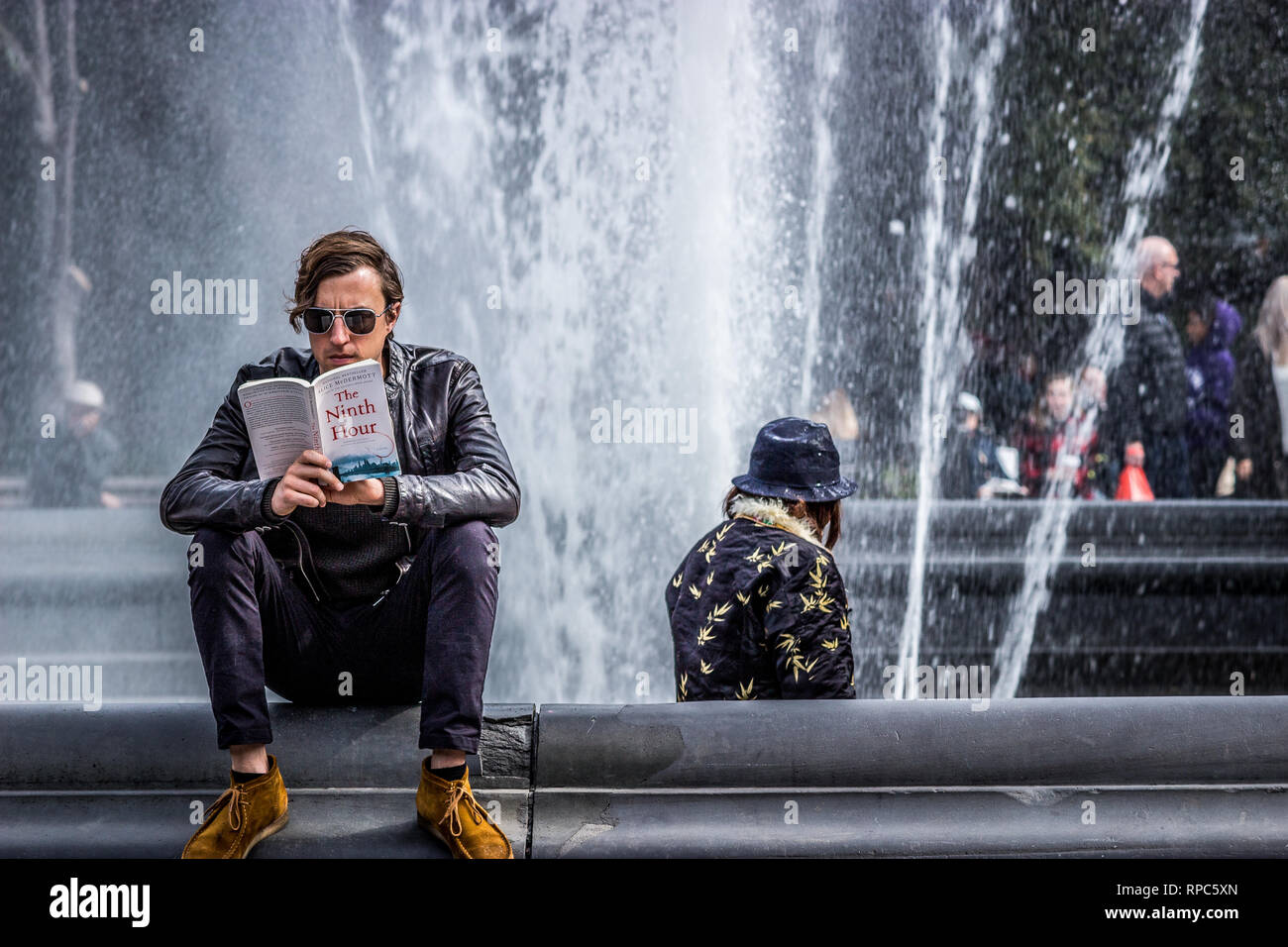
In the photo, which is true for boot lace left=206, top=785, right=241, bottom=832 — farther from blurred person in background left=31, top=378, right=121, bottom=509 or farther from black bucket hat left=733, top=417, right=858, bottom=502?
blurred person in background left=31, top=378, right=121, bottom=509

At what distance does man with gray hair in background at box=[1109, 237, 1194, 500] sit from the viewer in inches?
246

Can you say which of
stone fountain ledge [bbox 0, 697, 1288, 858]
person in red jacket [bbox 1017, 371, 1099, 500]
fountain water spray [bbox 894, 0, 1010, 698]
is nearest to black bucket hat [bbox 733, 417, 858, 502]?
stone fountain ledge [bbox 0, 697, 1288, 858]

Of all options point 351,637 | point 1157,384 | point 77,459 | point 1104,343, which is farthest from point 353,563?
point 1104,343

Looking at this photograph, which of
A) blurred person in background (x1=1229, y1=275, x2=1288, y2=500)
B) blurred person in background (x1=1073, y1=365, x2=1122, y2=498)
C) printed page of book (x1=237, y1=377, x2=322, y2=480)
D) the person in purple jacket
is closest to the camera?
printed page of book (x1=237, y1=377, x2=322, y2=480)

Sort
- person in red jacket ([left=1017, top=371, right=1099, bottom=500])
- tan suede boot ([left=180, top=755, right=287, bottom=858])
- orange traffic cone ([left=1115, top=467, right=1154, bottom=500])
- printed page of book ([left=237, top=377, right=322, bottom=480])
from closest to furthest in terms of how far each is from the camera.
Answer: tan suede boot ([left=180, top=755, right=287, bottom=858]), printed page of book ([left=237, top=377, right=322, bottom=480]), orange traffic cone ([left=1115, top=467, right=1154, bottom=500]), person in red jacket ([left=1017, top=371, right=1099, bottom=500])

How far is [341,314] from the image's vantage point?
263cm

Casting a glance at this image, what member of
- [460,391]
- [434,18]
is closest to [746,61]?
[434,18]

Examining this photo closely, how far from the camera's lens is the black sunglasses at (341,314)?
8.61 ft

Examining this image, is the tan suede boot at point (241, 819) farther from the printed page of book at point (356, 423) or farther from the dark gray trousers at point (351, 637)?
the printed page of book at point (356, 423)

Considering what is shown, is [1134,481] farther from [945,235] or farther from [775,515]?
[945,235]

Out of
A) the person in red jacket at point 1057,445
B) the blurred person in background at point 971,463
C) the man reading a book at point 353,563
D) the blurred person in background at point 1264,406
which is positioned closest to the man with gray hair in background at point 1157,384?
the person in red jacket at point 1057,445

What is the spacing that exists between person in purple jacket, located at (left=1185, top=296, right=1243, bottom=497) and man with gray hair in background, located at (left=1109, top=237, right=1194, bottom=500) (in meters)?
0.08
